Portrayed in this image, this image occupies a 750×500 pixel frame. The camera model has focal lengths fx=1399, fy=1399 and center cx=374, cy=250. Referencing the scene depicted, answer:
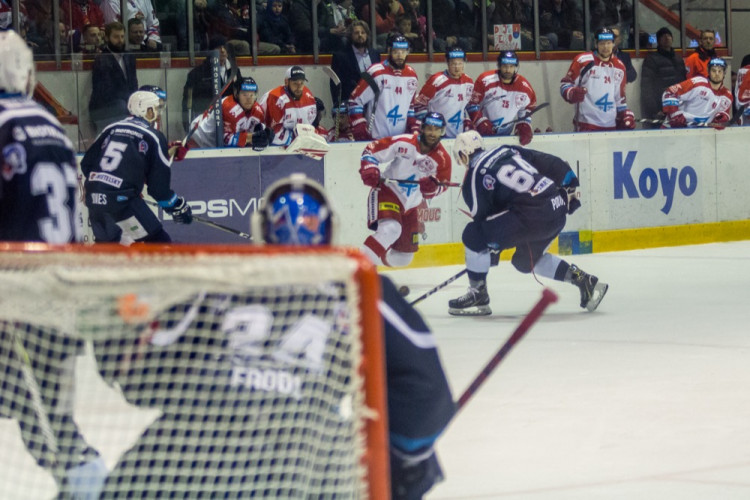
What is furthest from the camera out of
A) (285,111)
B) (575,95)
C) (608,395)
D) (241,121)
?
(575,95)

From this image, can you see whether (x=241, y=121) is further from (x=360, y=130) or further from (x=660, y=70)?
(x=660, y=70)

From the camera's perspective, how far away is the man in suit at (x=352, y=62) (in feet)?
33.9

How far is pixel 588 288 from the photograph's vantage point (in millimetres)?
7336

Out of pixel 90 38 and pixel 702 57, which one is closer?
pixel 90 38

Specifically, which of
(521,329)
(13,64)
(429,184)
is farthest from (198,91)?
(521,329)

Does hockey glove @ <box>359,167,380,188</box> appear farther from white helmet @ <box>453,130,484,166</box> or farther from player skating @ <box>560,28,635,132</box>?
player skating @ <box>560,28,635,132</box>

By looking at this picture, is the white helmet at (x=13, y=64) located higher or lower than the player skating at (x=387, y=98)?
lower

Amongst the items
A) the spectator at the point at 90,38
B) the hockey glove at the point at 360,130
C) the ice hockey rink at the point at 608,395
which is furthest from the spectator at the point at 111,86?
the ice hockey rink at the point at 608,395

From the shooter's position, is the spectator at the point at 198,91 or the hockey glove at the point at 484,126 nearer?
the spectator at the point at 198,91

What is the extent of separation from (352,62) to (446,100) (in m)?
0.75

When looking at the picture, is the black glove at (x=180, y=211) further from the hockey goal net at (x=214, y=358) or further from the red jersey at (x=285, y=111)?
the hockey goal net at (x=214, y=358)

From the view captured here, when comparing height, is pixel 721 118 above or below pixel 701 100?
below

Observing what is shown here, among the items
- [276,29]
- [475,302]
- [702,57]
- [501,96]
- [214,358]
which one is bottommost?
[475,302]

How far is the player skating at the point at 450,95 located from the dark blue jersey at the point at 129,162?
13.6 feet
